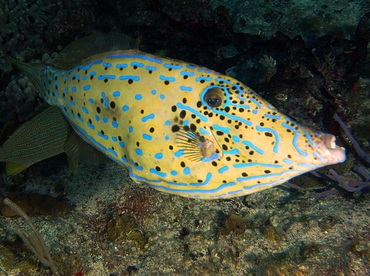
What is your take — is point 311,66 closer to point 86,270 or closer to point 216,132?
point 216,132

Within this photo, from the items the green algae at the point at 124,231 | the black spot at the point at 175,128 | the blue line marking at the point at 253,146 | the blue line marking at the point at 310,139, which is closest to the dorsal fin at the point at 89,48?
the black spot at the point at 175,128

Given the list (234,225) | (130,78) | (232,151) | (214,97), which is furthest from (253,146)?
(234,225)

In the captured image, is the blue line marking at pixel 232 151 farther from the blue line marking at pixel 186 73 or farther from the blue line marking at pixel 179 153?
the blue line marking at pixel 186 73

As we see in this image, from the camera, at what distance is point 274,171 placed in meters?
1.95

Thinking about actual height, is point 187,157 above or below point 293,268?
above

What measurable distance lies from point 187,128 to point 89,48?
1532 millimetres

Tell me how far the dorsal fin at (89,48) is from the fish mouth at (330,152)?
6.82 ft

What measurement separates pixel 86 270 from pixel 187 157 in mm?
2119

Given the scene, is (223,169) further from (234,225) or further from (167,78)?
(234,225)

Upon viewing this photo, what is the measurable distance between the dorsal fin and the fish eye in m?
1.12

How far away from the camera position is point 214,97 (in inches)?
81.1

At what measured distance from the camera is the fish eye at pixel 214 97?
2.06 m

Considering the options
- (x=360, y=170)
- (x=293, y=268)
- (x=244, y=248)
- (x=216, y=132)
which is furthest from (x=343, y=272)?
(x=360, y=170)

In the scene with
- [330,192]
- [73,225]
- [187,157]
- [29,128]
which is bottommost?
[73,225]
